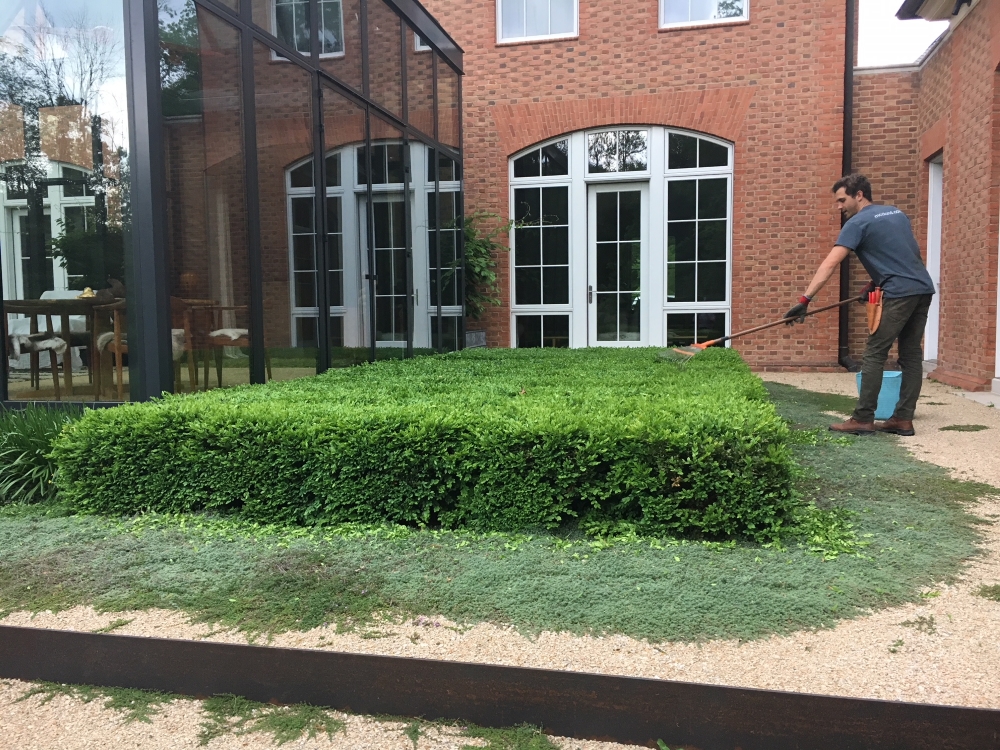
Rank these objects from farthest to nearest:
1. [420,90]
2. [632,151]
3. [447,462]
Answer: [632,151] → [420,90] → [447,462]

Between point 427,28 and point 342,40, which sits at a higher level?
point 427,28

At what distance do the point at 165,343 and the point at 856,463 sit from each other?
3.89 m

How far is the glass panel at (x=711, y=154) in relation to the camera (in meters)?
10.4

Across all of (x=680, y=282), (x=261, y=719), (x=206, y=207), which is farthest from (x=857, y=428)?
(x=680, y=282)

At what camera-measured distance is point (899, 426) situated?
17.8ft

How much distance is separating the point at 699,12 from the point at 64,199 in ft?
27.8

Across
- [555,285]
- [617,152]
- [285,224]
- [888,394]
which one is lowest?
[888,394]

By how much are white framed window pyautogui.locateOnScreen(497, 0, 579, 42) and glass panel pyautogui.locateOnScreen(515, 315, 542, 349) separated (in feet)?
12.2

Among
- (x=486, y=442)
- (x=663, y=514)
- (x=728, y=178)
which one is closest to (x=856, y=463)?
(x=663, y=514)

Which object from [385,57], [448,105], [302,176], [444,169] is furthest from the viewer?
[448,105]

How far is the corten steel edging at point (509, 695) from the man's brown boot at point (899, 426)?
4.01 meters

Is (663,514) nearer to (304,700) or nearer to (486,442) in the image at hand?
(486,442)

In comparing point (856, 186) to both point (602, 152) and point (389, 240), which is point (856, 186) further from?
point (602, 152)

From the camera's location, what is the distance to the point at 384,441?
3.22m
